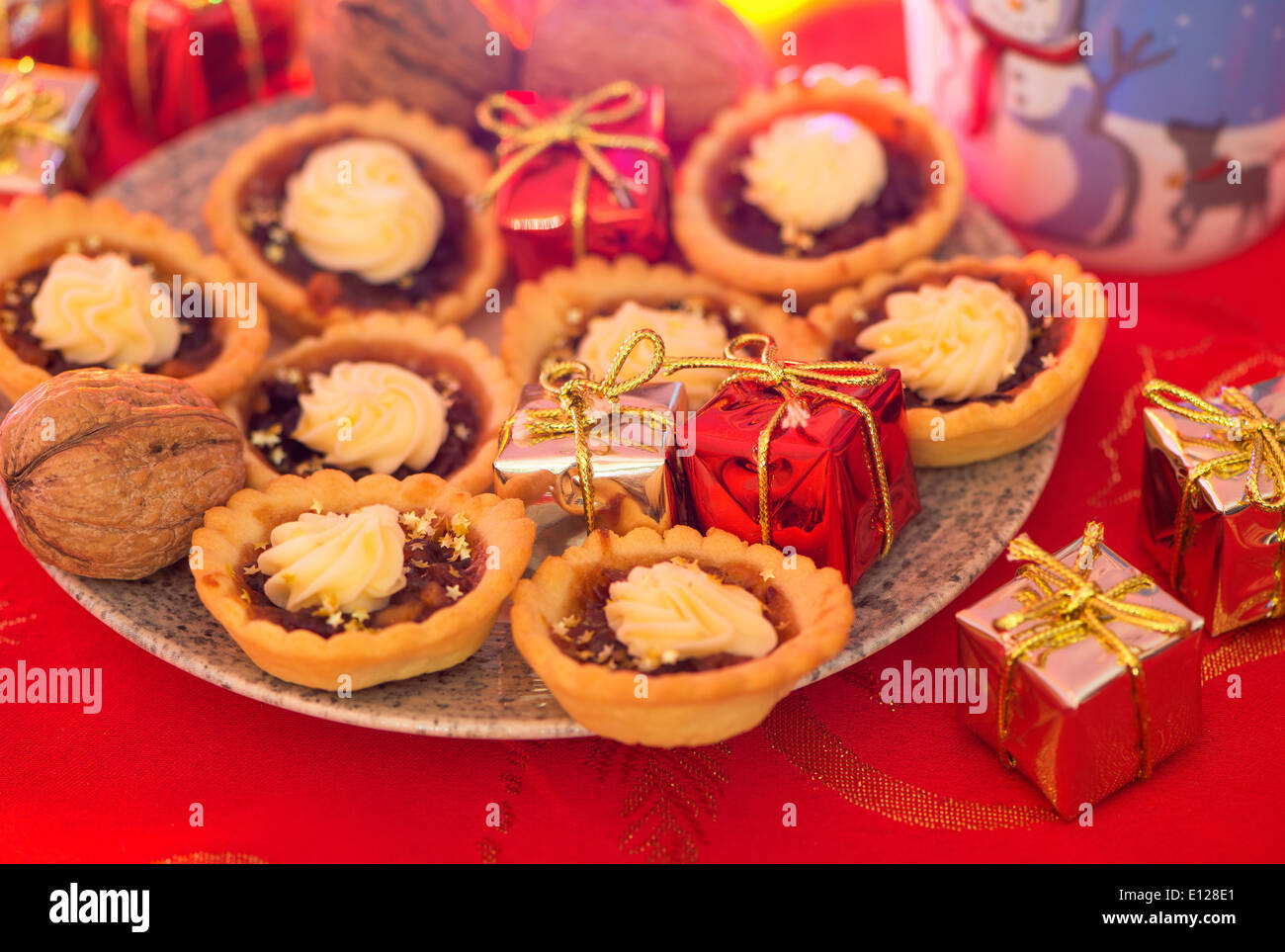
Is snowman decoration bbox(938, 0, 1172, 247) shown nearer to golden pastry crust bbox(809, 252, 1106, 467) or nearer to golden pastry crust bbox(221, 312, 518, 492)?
golden pastry crust bbox(809, 252, 1106, 467)

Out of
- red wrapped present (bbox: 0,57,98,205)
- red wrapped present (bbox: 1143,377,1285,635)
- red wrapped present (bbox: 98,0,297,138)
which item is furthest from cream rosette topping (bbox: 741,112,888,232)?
red wrapped present (bbox: 0,57,98,205)

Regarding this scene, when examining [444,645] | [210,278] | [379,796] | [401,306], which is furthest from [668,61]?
[379,796]

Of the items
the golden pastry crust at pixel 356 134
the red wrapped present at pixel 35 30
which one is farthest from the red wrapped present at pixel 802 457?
the red wrapped present at pixel 35 30

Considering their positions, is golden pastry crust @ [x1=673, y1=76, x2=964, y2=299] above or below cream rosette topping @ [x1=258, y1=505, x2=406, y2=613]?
above

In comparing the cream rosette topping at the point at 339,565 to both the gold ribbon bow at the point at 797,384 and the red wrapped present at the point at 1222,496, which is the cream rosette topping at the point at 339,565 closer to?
the gold ribbon bow at the point at 797,384

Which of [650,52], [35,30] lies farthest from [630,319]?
→ [35,30]

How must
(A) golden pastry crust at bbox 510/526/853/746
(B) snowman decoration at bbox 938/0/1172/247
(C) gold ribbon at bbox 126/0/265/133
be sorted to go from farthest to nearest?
1. (C) gold ribbon at bbox 126/0/265/133
2. (B) snowman decoration at bbox 938/0/1172/247
3. (A) golden pastry crust at bbox 510/526/853/746

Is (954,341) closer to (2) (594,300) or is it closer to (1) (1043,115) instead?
(1) (1043,115)

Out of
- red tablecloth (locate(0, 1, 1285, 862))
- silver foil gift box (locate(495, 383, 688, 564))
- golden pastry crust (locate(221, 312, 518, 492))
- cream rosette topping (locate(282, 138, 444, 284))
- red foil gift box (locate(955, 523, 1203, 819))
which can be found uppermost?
cream rosette topping (locate(282, 138, 444, 284))
